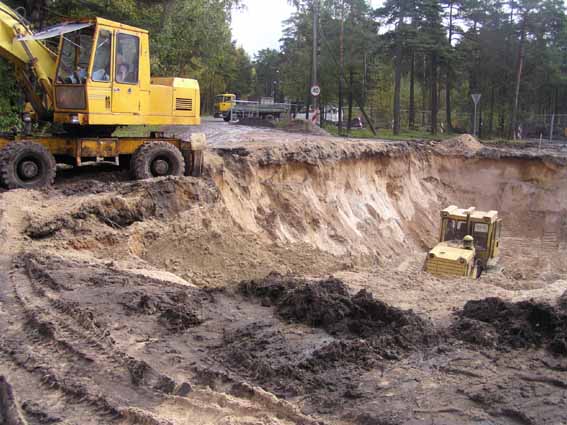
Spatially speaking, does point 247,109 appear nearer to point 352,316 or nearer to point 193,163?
point 193,163

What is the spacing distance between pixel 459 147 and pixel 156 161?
15.6m

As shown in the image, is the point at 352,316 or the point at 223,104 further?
the point at 223,104

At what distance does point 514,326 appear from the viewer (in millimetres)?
7195

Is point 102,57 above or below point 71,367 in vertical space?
above

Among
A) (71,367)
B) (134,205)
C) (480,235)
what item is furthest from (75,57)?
(480,235)

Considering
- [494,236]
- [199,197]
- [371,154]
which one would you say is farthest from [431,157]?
[199,197]

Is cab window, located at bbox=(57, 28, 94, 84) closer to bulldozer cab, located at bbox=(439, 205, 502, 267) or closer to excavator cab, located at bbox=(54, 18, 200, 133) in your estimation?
excavator cab, located at bbox=(54, 18, 200, 133)

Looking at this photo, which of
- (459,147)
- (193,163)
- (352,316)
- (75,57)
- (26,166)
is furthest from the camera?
(459,147)

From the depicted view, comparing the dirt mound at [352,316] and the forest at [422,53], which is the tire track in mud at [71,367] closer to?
the dirt mound at [352,316]

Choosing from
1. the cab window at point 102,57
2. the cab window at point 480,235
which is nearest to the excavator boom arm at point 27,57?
the cab window at point 102,57

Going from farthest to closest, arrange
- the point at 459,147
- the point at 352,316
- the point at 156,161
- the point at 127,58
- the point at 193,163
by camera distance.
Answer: the point at 459,147 → the point at 193,163 → the point at 156,161 → the point at 127,58 → the point at 352,316

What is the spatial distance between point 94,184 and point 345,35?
29760 millimetres

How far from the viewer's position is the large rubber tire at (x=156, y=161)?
13.6 m

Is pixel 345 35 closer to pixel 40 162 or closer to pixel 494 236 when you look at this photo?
pixel 494 236
